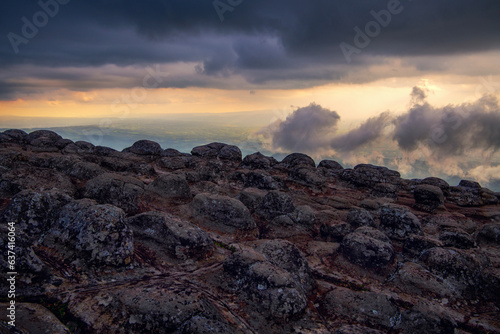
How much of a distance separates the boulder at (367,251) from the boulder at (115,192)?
1617cm

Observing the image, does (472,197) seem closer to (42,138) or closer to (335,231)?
(335,231)

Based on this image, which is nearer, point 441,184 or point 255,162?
point 441,184

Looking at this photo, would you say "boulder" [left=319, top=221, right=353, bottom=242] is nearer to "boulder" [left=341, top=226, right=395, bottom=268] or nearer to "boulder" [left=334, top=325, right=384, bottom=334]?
"boulder" [left=341, top=226, right=395, bottom=268]

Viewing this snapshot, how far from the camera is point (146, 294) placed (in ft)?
39.9

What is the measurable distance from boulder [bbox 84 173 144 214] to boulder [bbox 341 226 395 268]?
16.2 metres

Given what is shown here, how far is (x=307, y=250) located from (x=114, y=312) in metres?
14.5

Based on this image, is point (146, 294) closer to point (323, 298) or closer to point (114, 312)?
point (114, 312)

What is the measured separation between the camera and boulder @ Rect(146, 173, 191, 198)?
89.7 feet

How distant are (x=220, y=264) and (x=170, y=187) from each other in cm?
1268

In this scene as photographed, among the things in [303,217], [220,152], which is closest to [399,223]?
[303,217]

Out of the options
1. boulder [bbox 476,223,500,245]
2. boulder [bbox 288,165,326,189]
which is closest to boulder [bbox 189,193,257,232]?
boulder [bbox 288,165,326,189]

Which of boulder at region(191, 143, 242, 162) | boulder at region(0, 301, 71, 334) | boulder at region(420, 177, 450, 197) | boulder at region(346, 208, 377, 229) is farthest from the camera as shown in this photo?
boulder at region(191, 143, 242, 162)

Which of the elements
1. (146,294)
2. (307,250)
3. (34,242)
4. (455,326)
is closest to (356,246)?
(307,250)

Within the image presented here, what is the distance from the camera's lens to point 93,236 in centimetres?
1418
